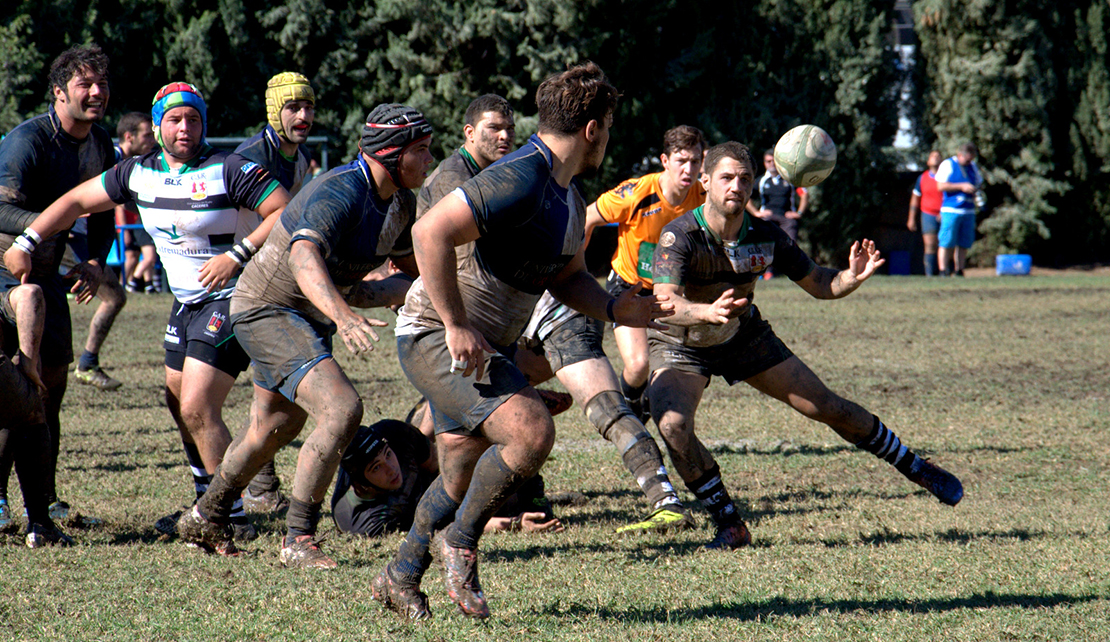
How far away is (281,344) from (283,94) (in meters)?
2.00

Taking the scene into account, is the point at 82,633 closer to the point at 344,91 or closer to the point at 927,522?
the point at 927,522

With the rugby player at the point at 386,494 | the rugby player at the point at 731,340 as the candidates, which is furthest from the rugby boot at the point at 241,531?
the rugby player at the point at 731,340

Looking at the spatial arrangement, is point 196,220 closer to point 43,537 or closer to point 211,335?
point 211,335

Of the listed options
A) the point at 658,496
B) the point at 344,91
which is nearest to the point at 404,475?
the point at 658,496

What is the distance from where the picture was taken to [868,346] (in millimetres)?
11898

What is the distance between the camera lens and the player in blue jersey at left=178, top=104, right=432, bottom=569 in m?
4.49

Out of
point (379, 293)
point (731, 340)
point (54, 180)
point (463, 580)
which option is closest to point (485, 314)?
point (463, 580)

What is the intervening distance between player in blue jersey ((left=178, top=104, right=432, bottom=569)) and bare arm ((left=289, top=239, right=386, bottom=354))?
0.06 ft

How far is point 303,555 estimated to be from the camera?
4754 mm

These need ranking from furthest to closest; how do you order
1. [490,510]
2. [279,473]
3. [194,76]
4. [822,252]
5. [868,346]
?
[822,252]
[194,76]
[868,346]
[279,473]
[490,510]

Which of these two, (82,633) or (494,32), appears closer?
(82,633)

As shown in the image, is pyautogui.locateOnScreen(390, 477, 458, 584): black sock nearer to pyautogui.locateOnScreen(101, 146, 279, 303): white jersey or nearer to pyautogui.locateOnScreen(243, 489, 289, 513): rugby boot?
pyautogui.locateOnScreen(101, 146, 279, 303): white jersey

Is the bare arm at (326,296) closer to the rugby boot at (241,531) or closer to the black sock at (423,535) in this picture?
the black sock at (423,535)

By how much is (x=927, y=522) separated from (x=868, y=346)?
6.57 metres
